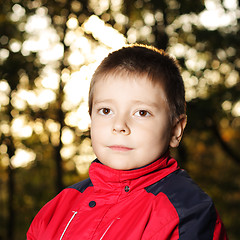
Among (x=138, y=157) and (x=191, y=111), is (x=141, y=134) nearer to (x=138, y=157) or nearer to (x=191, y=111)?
(x=138, y=157)

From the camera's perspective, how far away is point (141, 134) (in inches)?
63.5

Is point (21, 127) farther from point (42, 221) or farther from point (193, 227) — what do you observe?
point (193, 227)

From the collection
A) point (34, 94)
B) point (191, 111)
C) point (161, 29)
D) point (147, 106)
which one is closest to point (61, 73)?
point (34, 94)

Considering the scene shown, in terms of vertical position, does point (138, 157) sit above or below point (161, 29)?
below

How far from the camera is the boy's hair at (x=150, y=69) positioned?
5.61 feet

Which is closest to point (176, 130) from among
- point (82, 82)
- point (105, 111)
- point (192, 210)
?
point (105, 111)

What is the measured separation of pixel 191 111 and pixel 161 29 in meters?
2.98

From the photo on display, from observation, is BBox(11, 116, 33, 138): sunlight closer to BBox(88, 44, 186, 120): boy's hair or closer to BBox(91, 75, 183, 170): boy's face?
BBox(88, 44, 186, 120): boy's hair

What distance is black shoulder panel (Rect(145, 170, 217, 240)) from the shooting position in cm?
144

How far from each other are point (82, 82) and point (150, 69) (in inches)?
358

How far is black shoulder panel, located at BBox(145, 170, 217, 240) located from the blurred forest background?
597cm

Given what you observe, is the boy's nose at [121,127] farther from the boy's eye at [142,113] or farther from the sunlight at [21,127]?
the sunlight at [21,127]

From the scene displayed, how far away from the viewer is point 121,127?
1.59m

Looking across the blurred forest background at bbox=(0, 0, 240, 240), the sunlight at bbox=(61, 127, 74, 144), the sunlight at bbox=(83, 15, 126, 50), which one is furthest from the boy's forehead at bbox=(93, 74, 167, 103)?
the sunlight at bbox=(61, 127, 74, 144)
